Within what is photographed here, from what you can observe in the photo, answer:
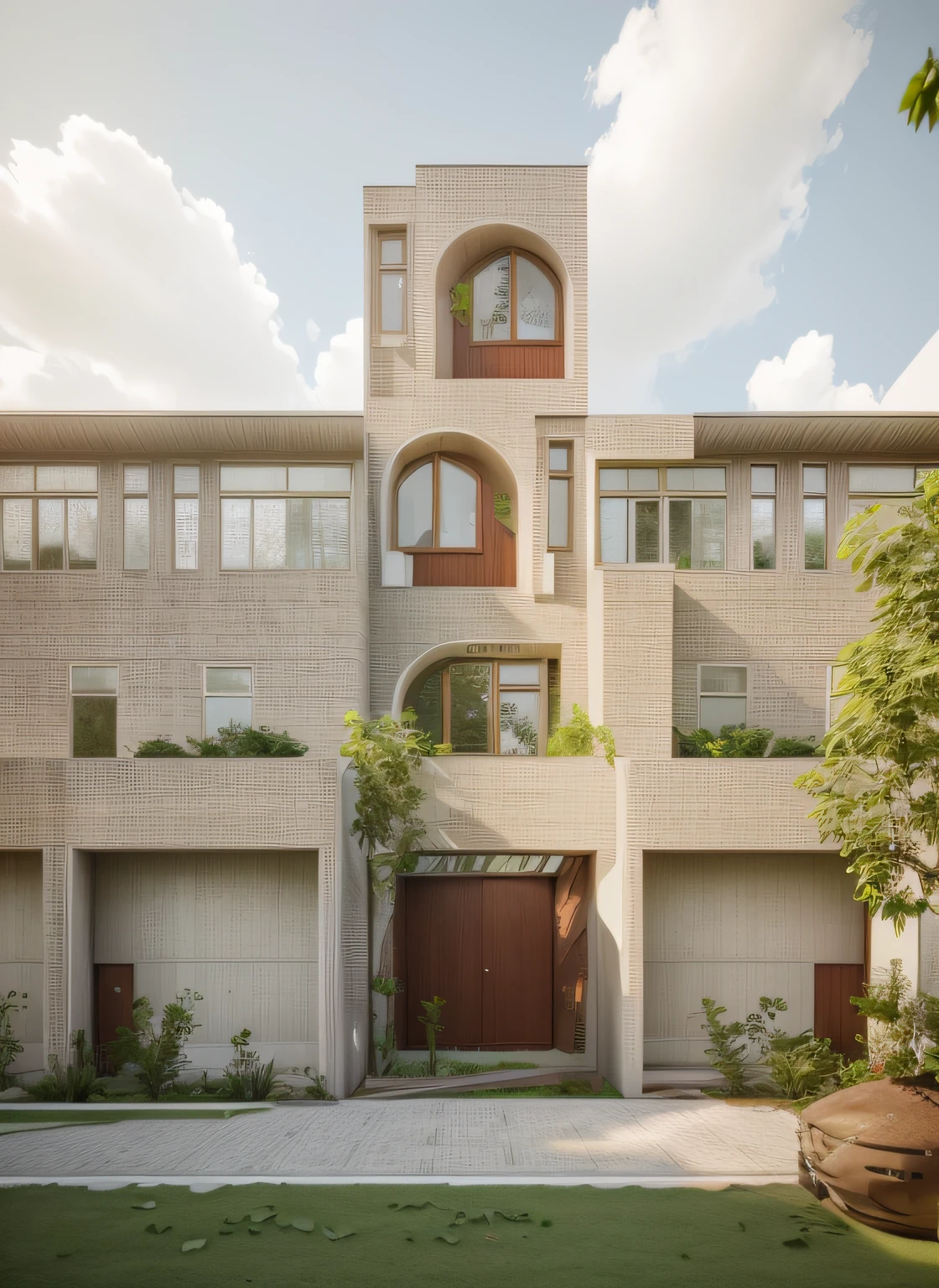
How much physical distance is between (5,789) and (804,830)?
1226 centimetres

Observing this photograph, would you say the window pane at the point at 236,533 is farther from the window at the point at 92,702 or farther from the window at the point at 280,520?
the window at the point at 92,702

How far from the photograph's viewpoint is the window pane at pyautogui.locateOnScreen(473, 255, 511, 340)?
17.2m

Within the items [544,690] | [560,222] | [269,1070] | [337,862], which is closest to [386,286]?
[560,222]

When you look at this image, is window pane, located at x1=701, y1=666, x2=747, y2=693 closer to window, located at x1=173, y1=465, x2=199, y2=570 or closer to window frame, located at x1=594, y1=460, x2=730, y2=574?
window frame, located at x1=594, y1=460, x2=730, y2=574

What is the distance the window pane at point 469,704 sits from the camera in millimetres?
16062

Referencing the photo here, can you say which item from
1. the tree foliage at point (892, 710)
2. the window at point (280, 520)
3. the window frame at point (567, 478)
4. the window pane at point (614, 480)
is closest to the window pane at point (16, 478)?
the window at point (280, 520)

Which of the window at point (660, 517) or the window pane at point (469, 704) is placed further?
the window at point (660, 517)

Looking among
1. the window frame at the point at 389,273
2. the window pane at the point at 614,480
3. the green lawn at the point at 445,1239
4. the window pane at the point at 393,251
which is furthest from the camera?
the window pane at the point at 393,251

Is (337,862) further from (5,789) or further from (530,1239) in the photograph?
(530,1239)

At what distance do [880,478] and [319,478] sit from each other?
10890 mm

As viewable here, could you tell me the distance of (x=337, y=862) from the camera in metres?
12.7

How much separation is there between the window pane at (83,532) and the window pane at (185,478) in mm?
1540

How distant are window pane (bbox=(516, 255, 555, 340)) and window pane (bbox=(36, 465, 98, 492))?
8871mm

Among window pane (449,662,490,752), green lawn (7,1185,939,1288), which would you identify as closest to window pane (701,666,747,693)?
window pane (449,662,490,752)
